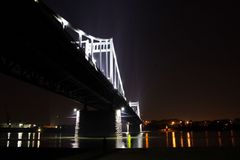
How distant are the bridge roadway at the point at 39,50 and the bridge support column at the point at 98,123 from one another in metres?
15.9

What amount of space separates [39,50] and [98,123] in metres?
29.1

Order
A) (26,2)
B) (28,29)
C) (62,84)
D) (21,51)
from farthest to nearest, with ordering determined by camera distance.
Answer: (62,84)
(21,51)
(28,29)
(26,2)

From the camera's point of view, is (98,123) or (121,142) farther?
(98,123)

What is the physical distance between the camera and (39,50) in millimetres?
20156

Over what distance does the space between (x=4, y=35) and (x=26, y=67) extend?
18.7 ft

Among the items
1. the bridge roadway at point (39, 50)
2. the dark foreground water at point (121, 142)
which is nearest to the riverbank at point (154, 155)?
the dark foreground water at point (121, 142)

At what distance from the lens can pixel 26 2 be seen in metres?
15.7

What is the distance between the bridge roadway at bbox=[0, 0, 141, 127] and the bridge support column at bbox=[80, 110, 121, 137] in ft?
52.2

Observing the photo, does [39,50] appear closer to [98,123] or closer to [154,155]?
[154,155]

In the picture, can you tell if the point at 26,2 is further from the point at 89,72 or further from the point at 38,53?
the point at 89,72

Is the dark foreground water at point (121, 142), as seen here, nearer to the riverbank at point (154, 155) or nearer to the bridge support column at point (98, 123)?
the riverbank at point (154, 155)

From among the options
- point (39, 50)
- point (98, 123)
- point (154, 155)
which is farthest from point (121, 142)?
point (154, 155)

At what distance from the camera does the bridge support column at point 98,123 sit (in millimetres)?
46781

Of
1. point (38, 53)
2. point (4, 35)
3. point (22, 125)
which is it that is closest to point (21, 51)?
point (38, 53)
